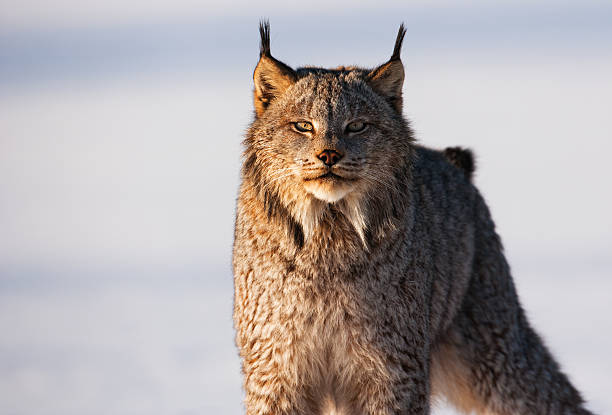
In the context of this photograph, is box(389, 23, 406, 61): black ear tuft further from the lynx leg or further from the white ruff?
the lynx leg

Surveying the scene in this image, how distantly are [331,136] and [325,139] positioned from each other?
0.06 m

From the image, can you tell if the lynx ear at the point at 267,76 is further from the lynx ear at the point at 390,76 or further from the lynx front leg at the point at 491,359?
the lynx front leg at the point at 491,359

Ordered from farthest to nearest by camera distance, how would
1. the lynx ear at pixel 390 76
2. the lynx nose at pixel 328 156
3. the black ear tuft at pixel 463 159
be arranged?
the black ear tuft at pixel 463 159 < the lynx ear at pixel 390 76 < the lynx nose at pixel 328 156

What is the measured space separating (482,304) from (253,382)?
259 centimetres

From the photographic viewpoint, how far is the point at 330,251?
7223mm

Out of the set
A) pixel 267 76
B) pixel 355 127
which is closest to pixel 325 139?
pixel 355 127

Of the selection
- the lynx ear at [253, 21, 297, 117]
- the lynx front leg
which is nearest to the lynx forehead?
the lynx ear at [253, 21, 297, 117]

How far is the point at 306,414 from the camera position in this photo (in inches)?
290

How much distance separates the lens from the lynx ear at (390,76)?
291 inches

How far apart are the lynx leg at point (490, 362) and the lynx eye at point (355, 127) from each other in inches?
97.0

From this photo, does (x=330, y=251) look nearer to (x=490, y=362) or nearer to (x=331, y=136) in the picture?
(x=331, y=136)

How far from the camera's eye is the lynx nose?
670 centimetres

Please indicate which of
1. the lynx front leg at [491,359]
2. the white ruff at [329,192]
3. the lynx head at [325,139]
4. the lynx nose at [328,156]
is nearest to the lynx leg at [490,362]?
the lynx front leg at [491,359]

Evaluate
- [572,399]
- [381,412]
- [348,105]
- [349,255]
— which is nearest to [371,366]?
[381,412]
